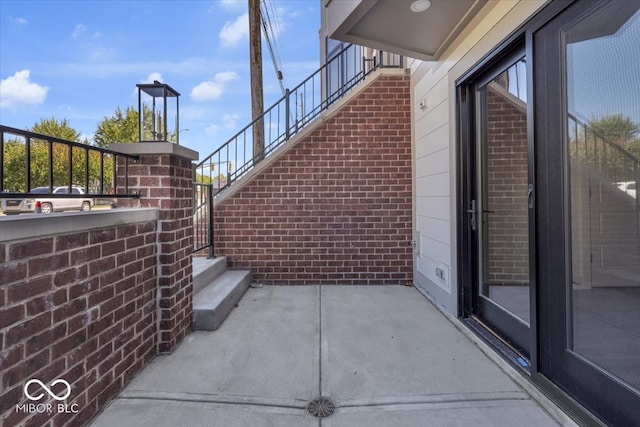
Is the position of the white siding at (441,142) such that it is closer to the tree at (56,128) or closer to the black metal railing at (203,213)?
the black metal railing at (203,213)

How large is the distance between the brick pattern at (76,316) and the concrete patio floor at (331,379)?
18 cm

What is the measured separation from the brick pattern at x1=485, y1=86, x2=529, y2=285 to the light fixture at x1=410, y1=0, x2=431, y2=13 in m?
0.81

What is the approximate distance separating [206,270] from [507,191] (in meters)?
2.89

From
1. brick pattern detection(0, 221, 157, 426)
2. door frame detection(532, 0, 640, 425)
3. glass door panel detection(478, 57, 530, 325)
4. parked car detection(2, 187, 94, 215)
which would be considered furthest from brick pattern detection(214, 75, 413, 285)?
door frame detection(532, 0, 640, 425)

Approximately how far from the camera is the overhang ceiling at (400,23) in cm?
252

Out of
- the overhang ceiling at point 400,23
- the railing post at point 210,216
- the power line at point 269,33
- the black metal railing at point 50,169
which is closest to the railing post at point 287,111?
the railing post at point 210,216

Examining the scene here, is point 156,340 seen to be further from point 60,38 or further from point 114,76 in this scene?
point 60,38

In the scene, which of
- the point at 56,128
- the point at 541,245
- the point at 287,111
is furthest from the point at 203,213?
the point at 56,128

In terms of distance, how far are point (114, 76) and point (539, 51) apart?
31312 millimetres

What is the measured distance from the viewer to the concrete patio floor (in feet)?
5.50

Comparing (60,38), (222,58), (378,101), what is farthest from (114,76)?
(378,101)

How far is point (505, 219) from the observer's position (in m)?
2.54

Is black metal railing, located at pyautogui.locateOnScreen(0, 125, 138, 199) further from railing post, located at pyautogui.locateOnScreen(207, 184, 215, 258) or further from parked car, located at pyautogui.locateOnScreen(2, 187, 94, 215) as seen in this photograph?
railing post, located at pyautogui.locateOnScreen(207, 184, 215, 258)

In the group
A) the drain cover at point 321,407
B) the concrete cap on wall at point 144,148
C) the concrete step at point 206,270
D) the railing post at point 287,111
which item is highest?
the railing post at point 287,111
